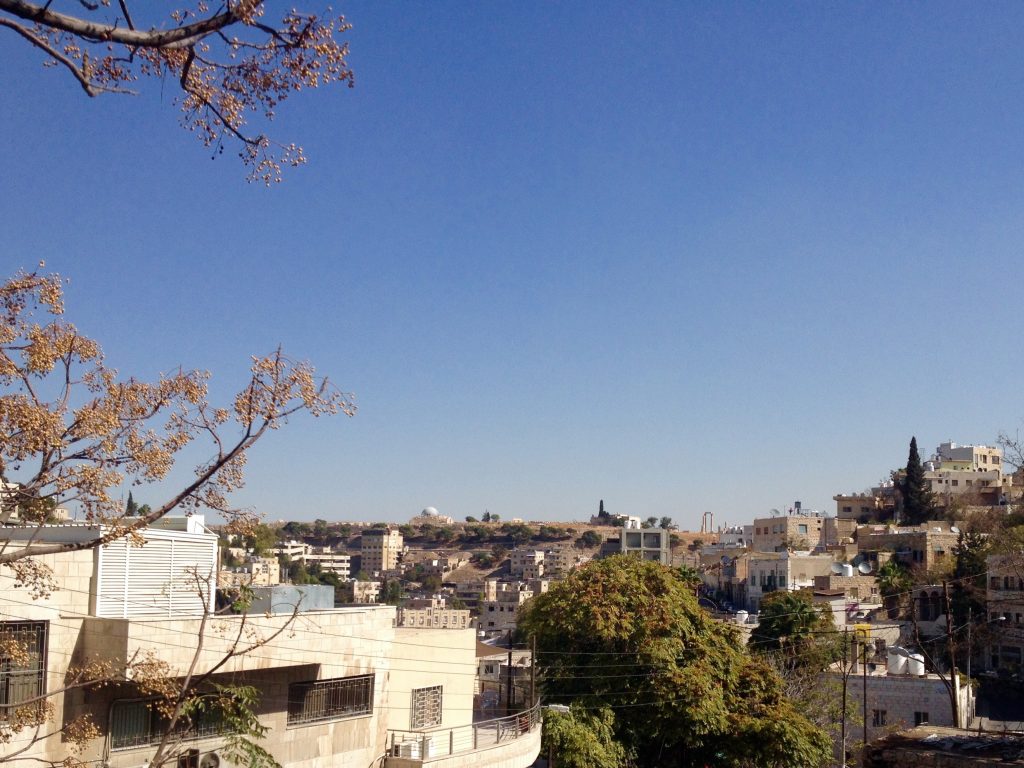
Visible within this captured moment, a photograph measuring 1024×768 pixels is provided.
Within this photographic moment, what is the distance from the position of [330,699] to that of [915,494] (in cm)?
9205

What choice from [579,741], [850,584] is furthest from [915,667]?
[850,584]

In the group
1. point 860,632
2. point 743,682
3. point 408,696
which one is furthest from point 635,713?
point 860,632

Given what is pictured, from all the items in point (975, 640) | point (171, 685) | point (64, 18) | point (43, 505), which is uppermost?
point (64, 18)

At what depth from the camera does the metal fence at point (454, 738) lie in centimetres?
1695

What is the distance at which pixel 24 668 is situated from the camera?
12.2 m

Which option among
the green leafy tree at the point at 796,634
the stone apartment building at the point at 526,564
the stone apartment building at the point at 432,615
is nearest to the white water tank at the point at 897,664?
the green leafy tree at the point at 796,634

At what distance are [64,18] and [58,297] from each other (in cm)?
407

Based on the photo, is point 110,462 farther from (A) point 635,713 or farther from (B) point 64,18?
(A) point 635,713

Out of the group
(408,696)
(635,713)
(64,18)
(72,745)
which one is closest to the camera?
(64,18)

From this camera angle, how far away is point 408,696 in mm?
18219

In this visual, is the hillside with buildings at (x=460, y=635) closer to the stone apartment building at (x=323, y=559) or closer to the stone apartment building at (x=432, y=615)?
the stone apartment building at (x=432, y=615)

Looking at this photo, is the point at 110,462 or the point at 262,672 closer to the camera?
the point at 110,462

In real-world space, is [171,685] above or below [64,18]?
below

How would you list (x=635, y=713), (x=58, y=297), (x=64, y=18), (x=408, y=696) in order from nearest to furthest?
(x=64, y=18)
(x=58, y=297)
(x=408, y=696)
(x=635, y=713)
